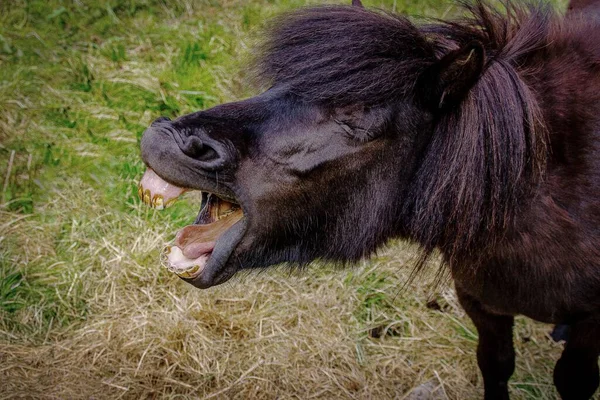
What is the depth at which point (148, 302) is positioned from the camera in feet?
12.8

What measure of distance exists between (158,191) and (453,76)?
3.24 ft

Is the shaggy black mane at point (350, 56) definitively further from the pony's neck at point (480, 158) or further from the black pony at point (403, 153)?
the pony's neck at point (480, 158)

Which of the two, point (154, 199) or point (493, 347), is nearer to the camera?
point (154, 199)

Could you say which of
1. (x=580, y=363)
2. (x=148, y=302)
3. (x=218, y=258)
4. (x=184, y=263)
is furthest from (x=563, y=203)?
(x=148, y=302)

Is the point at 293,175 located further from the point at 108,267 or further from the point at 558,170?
the point at 108,267

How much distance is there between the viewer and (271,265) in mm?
2354

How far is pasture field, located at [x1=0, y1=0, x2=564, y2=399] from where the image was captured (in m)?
3.52

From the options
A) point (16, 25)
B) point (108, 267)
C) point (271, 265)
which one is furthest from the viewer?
point (16, 25)

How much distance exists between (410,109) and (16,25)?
458cm

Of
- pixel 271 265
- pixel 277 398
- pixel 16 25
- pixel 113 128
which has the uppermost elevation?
pixel 271 265

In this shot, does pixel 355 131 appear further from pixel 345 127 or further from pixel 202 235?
pixel 202 235

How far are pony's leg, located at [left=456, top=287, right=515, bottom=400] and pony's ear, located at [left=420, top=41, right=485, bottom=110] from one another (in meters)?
1.09

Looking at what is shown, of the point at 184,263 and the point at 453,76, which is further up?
the point at 453,76

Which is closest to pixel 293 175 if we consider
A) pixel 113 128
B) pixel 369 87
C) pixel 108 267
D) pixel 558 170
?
pixel 369 87
